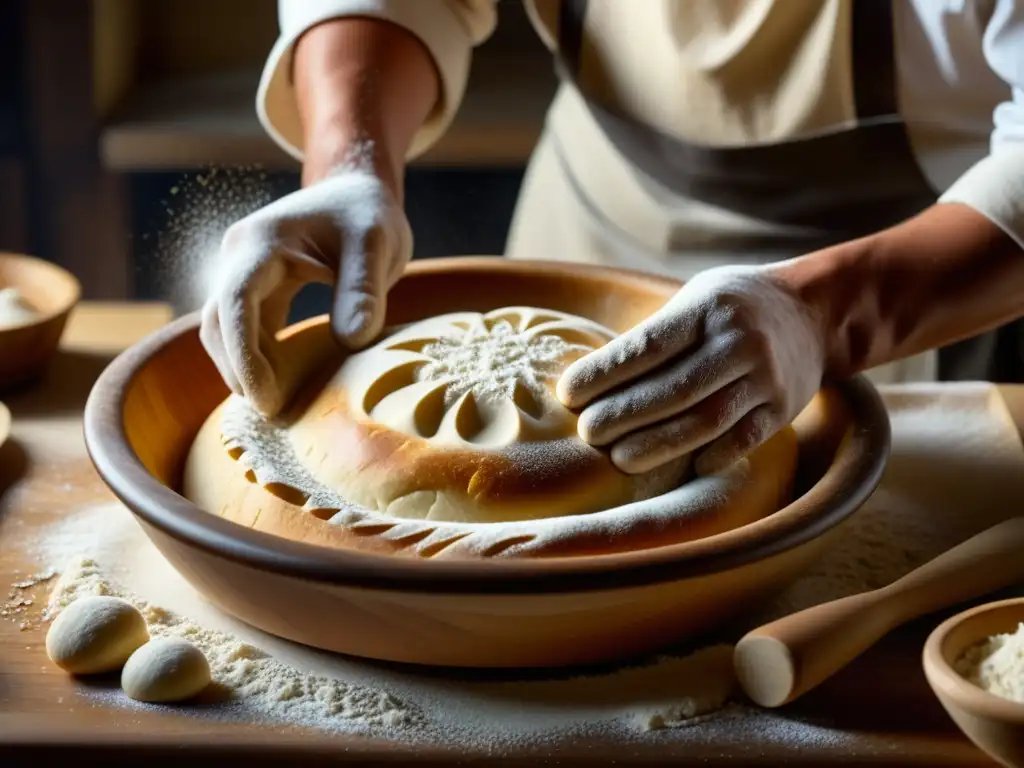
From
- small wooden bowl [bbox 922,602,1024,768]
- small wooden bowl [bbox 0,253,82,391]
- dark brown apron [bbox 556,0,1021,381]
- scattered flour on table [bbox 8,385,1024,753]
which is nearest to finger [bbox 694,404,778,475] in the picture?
scattered flour on table [bbox 8,385,1024,753]

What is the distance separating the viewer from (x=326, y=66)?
1462mm

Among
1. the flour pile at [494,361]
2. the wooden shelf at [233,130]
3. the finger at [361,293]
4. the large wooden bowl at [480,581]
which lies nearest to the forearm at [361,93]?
the finger at [361,293]

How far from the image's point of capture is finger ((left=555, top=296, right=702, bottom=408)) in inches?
40.2

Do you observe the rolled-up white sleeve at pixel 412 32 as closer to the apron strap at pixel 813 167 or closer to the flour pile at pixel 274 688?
the apron strap at pixel 813 167

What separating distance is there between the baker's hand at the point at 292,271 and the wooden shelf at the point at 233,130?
4.43ft

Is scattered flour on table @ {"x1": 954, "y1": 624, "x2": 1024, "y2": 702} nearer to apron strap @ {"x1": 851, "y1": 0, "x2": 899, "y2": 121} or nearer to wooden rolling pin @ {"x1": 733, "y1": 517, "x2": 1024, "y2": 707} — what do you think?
wooden rolling pin @ {"x1": 733, "y1": 517, "x2": 1024, "y2": 707}

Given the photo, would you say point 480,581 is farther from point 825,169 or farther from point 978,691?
point 825,169

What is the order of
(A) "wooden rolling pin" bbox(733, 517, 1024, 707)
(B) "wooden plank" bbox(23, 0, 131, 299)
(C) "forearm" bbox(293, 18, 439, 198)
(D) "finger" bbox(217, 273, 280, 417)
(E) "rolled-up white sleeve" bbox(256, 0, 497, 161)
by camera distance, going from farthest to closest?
(B) "wooden plank" bbox(23, 0, 131, 299)
(E) "rolled-up white sleeve" bbox(256, 0, 497, 161)
(C) "forearm" bbox(293, 18, 439, 198)
(D) "finger" bbox(217, 273, 280, 417)
(A) "wooden rolling pin" bbox(733, 517, 1024, 707)

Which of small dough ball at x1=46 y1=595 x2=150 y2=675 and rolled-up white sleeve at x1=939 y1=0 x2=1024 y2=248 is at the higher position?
rolled-up white sleeve at x1=939 y1=0 x2=1024 y2=248

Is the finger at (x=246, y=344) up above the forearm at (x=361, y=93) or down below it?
below

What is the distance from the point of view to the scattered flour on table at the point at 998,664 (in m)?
0.81

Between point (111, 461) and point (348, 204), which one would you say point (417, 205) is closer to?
point (348, 204)

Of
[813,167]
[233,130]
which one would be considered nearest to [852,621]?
[813,167]

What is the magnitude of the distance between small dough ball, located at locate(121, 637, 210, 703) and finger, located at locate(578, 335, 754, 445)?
1.11 feet
